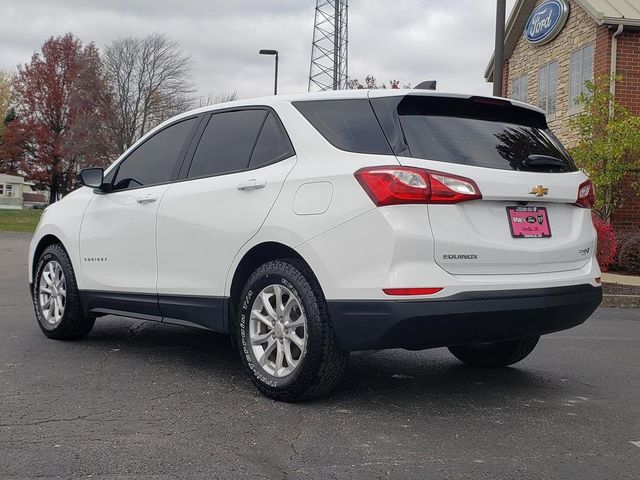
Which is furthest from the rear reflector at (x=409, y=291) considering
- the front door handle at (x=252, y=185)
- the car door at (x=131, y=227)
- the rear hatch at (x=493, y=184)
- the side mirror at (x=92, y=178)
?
the side mirror at (x=92, y=178)

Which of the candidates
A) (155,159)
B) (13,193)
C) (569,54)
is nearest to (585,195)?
(155,159)

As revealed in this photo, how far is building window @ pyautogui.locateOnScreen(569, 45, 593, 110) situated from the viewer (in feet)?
58.7

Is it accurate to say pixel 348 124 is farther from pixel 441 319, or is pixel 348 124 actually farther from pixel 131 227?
pixel 131 227

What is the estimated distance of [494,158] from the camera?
13.8 ft

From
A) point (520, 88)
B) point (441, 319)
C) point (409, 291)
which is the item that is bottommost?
point (441, 319)

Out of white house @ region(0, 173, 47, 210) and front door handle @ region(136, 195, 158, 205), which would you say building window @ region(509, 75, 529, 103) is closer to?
front door handle @ region(136, 195, 158, 205)

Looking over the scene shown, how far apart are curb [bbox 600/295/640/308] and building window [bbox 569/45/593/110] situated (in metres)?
8.76

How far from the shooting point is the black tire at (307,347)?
406 centimetres

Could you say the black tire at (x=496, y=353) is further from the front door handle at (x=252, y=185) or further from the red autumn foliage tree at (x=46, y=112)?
the red autumn foliage tree at (x=46, y=112)

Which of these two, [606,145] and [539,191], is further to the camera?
[606,145]

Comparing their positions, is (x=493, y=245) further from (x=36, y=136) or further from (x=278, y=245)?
(x=36, y=136)

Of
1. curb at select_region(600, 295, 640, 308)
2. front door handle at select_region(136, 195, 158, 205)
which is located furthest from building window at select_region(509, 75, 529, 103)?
front door handle at select_region(136, 195, 158, 205)

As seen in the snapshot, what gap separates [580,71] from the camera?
1834 centimetres

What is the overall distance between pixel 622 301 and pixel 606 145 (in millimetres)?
4810
